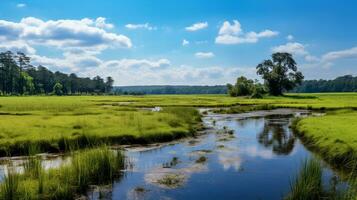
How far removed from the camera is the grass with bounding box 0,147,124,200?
45.9 feet

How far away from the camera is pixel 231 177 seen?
19219 millimetres

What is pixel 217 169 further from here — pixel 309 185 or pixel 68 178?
pixel 68 178

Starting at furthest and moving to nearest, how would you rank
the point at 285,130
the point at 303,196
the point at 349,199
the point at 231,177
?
the point at 285,130 < the point at 231,177 < the point at 303,196 < the point at 349,199

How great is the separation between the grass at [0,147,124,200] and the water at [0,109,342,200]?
726 mm

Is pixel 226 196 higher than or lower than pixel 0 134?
lower

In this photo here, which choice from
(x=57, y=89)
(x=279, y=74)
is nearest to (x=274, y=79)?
(x=279, y=74)

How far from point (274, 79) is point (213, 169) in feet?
402

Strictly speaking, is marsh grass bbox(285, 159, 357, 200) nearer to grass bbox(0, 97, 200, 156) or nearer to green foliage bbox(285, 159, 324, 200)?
green foliage bbox(285, 159, 324, 200)

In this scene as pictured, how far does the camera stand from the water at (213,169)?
16.6 m

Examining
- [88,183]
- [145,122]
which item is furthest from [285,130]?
[88,183]

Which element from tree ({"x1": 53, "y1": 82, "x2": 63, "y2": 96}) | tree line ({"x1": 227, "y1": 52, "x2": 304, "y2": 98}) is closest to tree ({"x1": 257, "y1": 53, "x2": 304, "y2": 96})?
tree line ({"x1": 227, "y1": 52, "x2": 304, "y2": 98})

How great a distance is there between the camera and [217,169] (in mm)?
20953

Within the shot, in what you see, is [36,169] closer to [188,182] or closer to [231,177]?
[188,182]

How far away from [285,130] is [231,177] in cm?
2194
